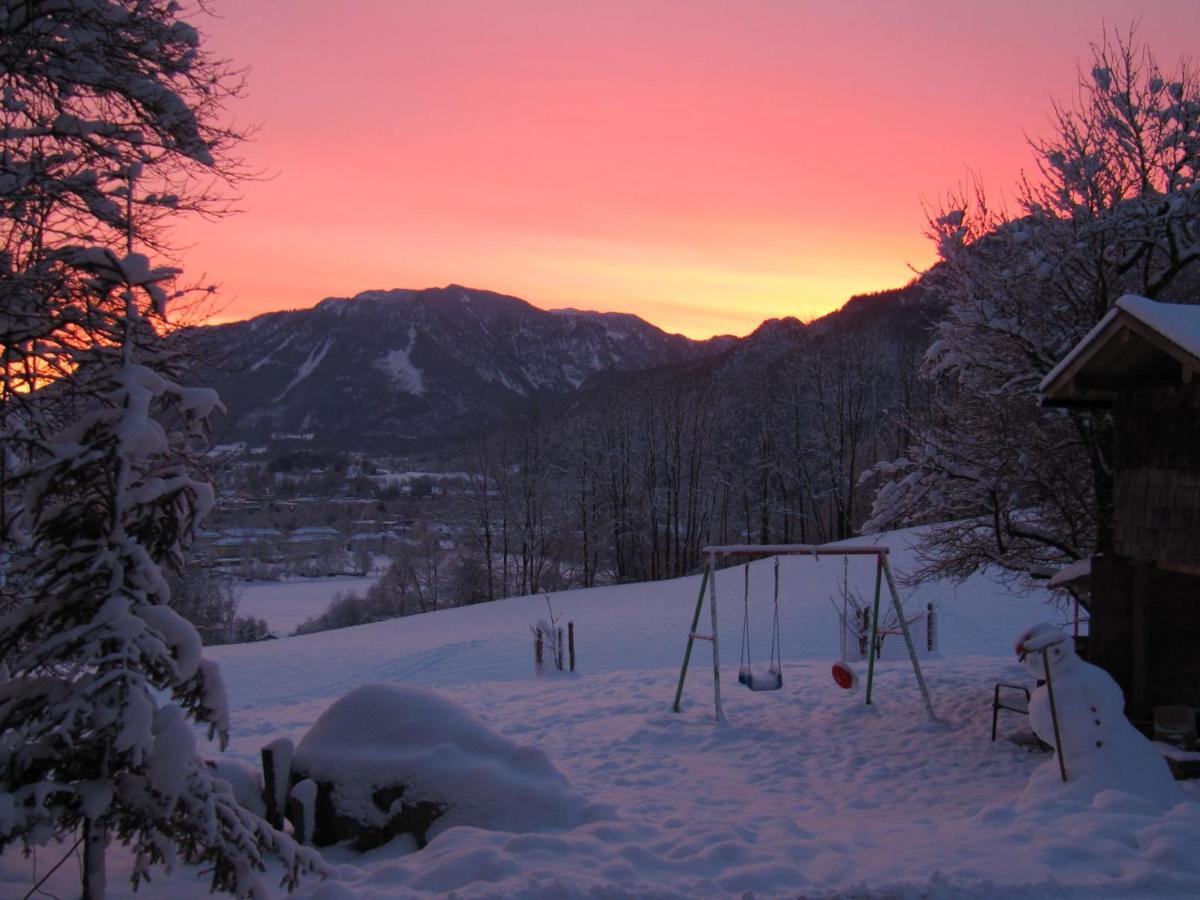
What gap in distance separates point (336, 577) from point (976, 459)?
3127 inches

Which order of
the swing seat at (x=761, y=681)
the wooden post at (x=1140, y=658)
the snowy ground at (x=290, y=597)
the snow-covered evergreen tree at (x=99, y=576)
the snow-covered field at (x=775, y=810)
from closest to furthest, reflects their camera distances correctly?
1. the snow-covered evergreen tree at (x=99, y=576)
2. the snow-covered field at (x=775, y=810)
3. the wooden post at (x=1140, y=658)
4. the swing seat at (x=761, y=681)
5. the snowy ground at (x=290, y=597)

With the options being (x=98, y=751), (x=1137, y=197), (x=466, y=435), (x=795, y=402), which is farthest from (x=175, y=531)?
(x=466, y=435)

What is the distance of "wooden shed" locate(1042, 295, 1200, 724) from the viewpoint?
24.0 ft

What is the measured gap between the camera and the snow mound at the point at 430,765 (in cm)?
646

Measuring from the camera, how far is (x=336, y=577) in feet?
272

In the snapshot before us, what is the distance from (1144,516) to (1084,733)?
2.10 meters

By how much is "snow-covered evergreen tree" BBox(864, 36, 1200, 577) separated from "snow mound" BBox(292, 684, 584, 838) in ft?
21.2

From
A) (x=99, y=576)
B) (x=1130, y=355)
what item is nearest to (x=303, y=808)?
(x=99, y=576)

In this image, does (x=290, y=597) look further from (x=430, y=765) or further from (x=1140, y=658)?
(x=1140, y=658)

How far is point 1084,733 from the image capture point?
726cm

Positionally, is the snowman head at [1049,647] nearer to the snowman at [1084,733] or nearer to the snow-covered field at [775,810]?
the snowman at [1084,733]

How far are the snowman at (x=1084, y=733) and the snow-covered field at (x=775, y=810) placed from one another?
0.27 meters

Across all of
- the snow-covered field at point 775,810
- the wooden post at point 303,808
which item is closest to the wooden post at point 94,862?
the snow-covered field at point 775,810

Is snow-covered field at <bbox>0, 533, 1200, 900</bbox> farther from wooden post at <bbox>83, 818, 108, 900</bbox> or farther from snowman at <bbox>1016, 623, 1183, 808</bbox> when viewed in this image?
wooden post at <bbox>83, 818, 108, 900</bbox>
